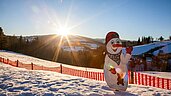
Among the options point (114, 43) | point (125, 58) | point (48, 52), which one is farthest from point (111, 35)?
point (48, 52)

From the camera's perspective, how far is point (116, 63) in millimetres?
8016

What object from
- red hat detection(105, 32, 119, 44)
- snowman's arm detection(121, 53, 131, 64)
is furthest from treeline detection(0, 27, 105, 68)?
snowman's arm detection(121, 53, 131, 64)

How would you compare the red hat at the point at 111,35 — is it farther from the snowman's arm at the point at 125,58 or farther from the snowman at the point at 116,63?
the snowman's arm at the point at 125,58

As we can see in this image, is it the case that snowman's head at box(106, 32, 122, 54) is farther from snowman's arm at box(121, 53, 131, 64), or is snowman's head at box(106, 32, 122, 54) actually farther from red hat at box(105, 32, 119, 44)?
snowman's arm at box(121, 53, 131, 64)

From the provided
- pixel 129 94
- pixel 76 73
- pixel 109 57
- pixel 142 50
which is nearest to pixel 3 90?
pixel 109 57

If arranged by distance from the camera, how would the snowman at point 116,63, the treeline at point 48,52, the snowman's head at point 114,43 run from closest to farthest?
the snowman at point 116,63 < the snowman's head at point 114,43 < the treeline at point 48,52

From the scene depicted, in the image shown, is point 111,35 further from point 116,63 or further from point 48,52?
point 48,52

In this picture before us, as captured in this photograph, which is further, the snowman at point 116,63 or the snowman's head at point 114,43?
the snowman's head at point 114,43

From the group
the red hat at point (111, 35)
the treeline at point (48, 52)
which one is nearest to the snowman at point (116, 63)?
the red hat at point (111, 35)

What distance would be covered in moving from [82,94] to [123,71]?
1895mm

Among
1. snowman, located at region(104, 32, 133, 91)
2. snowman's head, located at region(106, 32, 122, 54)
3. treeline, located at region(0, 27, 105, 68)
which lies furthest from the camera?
treeline, located at region(0, 27, 105, 68)

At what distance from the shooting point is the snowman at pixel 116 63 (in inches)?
311

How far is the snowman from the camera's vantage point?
26.0ft

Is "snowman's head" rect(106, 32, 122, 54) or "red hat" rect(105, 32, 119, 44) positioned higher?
"red hat" rect(105, 32, 119, 44)
